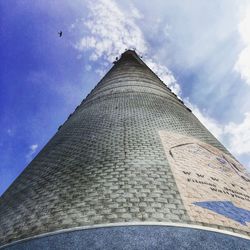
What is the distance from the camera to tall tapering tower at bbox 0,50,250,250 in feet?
10.6

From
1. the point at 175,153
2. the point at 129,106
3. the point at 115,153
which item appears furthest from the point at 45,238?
the point at 129,106

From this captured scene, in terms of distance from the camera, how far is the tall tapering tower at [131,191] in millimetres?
3221

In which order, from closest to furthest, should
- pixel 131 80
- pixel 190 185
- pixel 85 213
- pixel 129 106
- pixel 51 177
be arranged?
pixel 85 213
pixel 190 185
pixel 51 177
pixel 129 106
pixel 131 80

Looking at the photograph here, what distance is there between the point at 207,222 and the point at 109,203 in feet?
3.88

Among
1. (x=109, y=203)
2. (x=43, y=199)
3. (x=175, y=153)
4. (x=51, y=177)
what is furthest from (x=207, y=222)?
(x=51, y=177)

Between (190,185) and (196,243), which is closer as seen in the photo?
(196,243)

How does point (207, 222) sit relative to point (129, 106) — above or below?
below

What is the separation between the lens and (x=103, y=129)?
5.92 metres

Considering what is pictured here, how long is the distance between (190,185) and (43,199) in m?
2.05

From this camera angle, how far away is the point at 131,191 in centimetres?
402

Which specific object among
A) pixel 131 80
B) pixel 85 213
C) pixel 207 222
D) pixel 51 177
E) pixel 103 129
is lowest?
pixel 207 222

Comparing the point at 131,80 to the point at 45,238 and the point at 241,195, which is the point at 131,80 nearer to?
the point at 241,195

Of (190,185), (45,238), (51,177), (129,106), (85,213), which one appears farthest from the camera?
(129,106)

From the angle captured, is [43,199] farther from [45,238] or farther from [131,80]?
[131,80]
